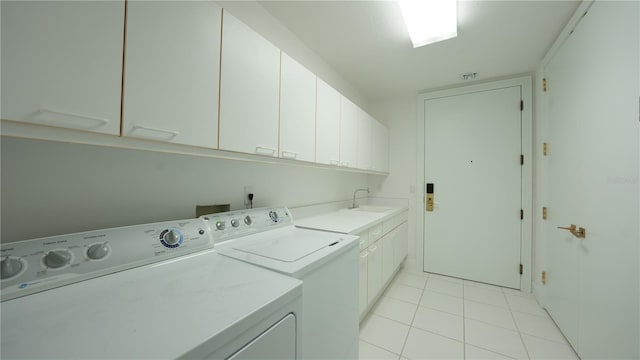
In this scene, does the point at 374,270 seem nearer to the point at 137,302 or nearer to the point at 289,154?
the point at 289,154

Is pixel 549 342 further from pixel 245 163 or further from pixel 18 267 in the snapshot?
pixel 18 267

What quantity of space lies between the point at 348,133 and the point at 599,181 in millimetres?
1642

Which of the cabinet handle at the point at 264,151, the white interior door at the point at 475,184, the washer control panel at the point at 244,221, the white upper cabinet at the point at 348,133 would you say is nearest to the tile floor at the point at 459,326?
the white interior door at the point at 475,184

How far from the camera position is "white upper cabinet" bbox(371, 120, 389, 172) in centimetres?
269

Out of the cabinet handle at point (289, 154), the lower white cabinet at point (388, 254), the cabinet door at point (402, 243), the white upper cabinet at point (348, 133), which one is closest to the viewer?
the cabinet handle at point (289, 154)

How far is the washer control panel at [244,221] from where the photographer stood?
1.16m

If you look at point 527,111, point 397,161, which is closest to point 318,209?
point 397,161

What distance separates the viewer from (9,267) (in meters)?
0.63

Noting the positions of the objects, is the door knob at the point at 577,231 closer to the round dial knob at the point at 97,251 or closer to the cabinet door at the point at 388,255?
the cabinet door at the point at 388,255

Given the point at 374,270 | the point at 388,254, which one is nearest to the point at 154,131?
the point at 374,270

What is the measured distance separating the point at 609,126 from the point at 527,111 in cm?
150

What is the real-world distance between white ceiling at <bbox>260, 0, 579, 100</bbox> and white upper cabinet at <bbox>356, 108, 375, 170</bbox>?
568 millimetres

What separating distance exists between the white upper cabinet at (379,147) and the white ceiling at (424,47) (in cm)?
60

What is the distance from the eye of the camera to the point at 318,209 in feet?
7.45
